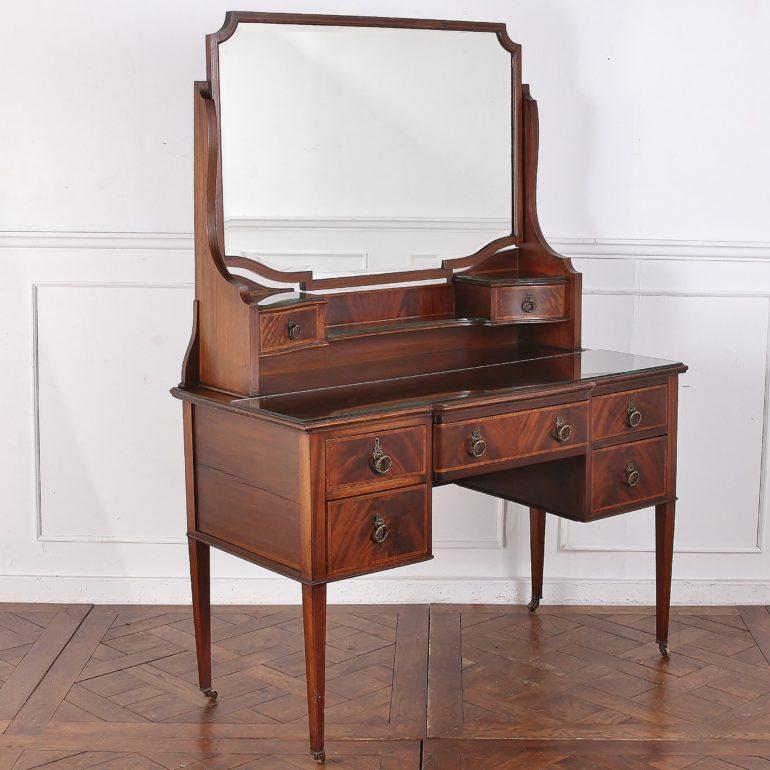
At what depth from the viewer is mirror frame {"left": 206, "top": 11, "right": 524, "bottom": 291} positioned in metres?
3.01

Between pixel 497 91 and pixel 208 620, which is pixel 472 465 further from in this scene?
pixel 497 91

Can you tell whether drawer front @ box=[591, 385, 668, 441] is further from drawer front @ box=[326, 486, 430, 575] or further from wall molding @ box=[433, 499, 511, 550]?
wall molding @ box=[433, 499, 511, 550]

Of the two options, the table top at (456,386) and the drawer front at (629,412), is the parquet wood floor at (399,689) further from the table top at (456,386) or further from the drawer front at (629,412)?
the table top at (456,386)

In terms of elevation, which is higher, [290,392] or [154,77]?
[154,77]

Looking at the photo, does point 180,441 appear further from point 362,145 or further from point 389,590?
point 362,145

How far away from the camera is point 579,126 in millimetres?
3781

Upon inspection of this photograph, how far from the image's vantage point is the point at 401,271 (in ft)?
10.9

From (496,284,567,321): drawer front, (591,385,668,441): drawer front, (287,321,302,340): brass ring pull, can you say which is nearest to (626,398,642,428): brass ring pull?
(591,385,668,441): drawer front

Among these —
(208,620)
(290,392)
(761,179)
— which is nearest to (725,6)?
(761,179)

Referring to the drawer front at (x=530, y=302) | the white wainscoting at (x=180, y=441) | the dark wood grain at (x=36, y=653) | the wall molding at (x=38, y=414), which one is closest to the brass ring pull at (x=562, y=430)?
the drawer front at (x=530, y=302)

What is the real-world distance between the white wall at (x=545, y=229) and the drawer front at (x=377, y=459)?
1155 mm

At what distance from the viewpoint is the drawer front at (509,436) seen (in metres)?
2.89

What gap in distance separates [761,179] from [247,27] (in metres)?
1.77

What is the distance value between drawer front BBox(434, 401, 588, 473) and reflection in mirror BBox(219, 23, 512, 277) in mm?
591
